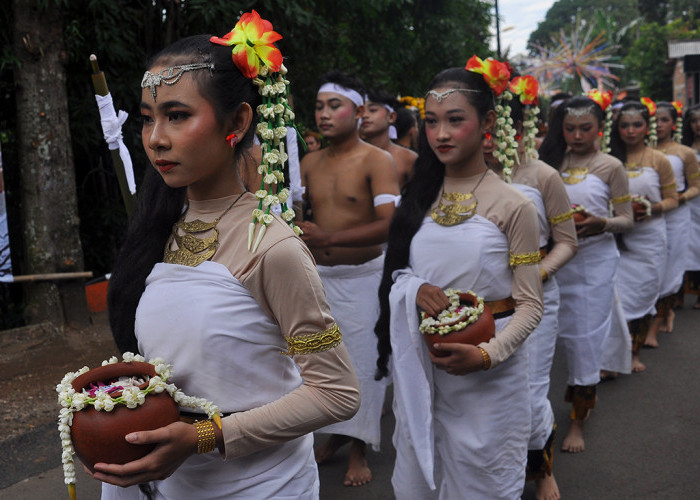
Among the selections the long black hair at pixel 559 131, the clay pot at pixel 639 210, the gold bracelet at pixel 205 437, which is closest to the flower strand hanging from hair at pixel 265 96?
the gold bracelet at pixel 205 437

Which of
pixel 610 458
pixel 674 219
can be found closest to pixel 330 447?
pixel 610 458

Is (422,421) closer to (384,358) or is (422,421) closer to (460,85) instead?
(384,358)

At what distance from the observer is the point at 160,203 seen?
2316 millimetres

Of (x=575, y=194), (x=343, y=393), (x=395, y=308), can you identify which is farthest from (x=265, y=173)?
(x=575, y=194)

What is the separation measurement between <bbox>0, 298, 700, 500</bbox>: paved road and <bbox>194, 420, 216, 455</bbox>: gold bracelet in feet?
9.06

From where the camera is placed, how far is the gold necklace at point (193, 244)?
2105 mm

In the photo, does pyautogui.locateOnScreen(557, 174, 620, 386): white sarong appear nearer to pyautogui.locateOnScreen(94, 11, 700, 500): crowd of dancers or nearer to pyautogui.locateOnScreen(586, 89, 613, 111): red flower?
pyautogui.locateOnScreen(94, 11, 700, 500): crowd of dancers

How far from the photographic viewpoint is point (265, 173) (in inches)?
82.4

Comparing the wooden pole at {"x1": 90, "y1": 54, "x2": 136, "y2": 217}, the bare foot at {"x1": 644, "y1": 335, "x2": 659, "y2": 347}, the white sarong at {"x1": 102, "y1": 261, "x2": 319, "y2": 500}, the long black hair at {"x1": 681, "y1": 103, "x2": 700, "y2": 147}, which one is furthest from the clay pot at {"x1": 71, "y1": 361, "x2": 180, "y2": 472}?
the long black hair at {"x1": 681, "y1": 103, "x2": 700, "y2": 147}

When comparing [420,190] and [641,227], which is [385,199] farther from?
[641,227]

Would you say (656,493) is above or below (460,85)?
below

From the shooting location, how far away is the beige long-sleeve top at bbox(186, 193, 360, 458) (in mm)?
1947

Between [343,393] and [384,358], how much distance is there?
1984 mm

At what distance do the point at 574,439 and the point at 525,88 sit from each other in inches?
91.0
